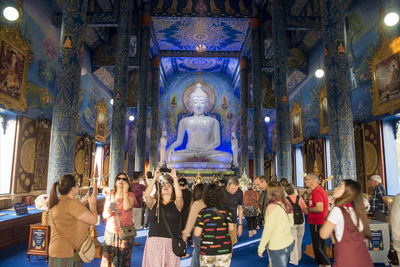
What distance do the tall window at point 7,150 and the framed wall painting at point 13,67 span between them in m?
0.54

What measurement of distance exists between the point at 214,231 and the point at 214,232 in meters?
0.01

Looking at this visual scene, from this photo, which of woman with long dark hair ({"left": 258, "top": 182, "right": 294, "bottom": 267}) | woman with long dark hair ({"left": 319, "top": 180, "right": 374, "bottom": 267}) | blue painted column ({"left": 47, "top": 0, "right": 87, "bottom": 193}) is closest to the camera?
woman with long dark hair ({"left": 319, "top": 180, "right": 374, "bottom": 267})

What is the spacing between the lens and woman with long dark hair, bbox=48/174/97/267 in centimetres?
248

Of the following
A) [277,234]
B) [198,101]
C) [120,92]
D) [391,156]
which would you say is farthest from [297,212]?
[198,101]

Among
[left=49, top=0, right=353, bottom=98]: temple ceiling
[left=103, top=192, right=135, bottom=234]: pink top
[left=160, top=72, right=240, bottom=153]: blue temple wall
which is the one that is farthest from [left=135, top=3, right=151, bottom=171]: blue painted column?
[left=103, top=192, right=135, bottom=234]: pink top

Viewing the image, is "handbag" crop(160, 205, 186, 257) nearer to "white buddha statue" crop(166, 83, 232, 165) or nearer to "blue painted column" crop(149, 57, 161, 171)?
"blue painted column" crop(149, 57, 161, 171)

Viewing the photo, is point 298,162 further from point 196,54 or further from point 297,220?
point 297,220

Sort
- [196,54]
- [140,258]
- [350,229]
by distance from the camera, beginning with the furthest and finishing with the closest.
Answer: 1. [196,54]
2. [140,258]
3. [350,229]

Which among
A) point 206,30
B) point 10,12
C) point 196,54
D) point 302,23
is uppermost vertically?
point 206,30

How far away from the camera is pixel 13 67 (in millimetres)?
7648

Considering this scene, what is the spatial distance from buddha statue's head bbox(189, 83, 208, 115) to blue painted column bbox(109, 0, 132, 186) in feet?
31.4

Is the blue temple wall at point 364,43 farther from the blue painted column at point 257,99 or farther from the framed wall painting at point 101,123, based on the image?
the framed wall painting at point 101,123

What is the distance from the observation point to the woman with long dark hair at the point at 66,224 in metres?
2.48

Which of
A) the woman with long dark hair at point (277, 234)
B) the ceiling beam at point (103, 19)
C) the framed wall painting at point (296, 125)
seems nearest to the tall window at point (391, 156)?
the framed wall painting at point (296, 125)
